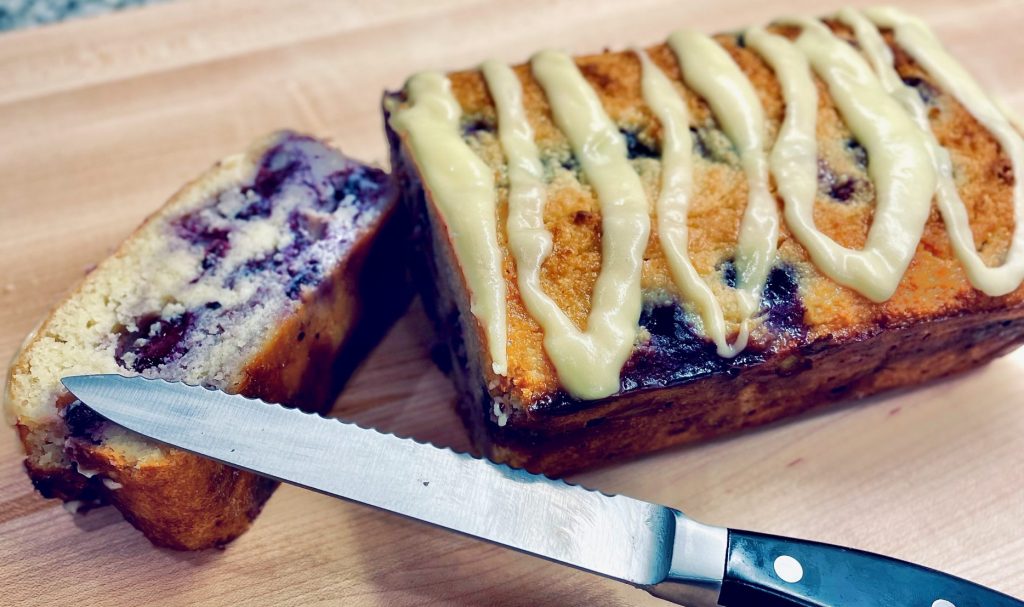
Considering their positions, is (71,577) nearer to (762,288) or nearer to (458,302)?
(458,302)

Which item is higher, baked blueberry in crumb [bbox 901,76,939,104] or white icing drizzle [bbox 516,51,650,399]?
baked blueberry in crumb [bbox 901,76,939,104]

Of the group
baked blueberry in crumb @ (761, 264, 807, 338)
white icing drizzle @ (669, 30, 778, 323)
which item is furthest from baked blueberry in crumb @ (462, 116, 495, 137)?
baked blueberry in crumb @ (761, 264, 807, 338)

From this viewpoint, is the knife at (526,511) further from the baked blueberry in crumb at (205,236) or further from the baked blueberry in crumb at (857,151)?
the baked blueberry in crumb at (857,151)

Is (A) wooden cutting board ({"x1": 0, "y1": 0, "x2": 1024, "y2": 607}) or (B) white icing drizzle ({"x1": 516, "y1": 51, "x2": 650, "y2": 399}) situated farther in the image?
(A) wooden cutting board ({"x1": 0, "y1": 0, "x2": 1024, "y2": 607})

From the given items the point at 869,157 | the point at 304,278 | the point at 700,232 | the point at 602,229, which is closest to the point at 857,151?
the point at 869,157

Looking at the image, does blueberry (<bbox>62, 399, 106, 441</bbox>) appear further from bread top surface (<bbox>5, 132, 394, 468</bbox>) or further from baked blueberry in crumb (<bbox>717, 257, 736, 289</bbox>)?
baked blueberry in crumb (<bbox>717, 257, 736, 289</bbox>)

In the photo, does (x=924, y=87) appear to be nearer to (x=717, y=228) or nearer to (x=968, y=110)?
(x=968, y=110)

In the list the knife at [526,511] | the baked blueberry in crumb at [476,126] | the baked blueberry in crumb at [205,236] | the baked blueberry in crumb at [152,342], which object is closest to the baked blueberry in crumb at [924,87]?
the baked blueberry in crumb at [476,126]
